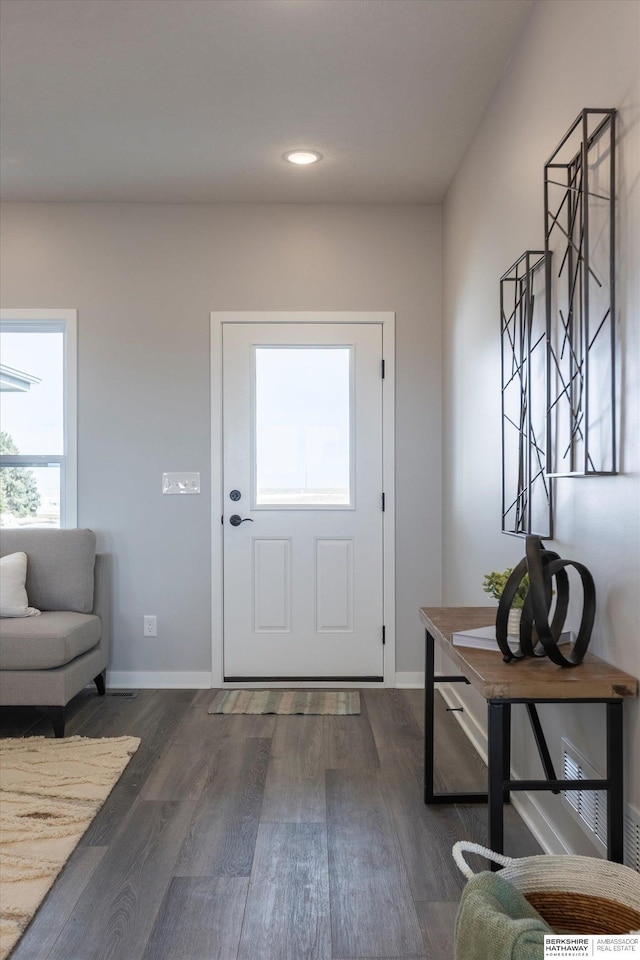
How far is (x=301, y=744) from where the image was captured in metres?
3.41

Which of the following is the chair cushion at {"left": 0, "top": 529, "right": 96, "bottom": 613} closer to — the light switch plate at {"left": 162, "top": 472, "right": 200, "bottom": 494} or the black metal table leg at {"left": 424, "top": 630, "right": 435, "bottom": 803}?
the light switch plate at {"left": 162, "top": 472, "right": 200, "bottom": 494}

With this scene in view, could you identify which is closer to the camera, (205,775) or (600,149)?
(600,149)

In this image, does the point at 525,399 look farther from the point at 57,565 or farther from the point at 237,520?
the point at 57,565

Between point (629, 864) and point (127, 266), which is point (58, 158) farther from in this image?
point (629, 864)

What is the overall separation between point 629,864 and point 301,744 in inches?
73.8

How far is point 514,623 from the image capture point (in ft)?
6.66

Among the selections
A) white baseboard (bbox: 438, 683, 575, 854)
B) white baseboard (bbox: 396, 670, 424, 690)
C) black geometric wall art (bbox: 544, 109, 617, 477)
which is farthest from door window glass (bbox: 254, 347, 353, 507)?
black geometric wall art (bbox: 544, 109, 617, 477)

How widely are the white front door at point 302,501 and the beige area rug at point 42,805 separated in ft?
3.94

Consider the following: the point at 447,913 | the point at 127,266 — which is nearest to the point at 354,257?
the point at 127,266

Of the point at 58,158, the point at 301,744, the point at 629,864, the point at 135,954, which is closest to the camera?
the point at 629,864

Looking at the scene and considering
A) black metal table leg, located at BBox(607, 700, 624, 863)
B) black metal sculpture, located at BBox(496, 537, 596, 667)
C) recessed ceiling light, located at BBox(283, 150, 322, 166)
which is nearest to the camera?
black metal table leg, located at BBox(607, 700, 624, 863)

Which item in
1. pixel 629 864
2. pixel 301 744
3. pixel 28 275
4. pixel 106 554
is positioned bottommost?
pixel 301 744

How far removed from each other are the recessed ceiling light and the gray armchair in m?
2.18

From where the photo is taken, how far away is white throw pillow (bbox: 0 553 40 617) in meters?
3.72
